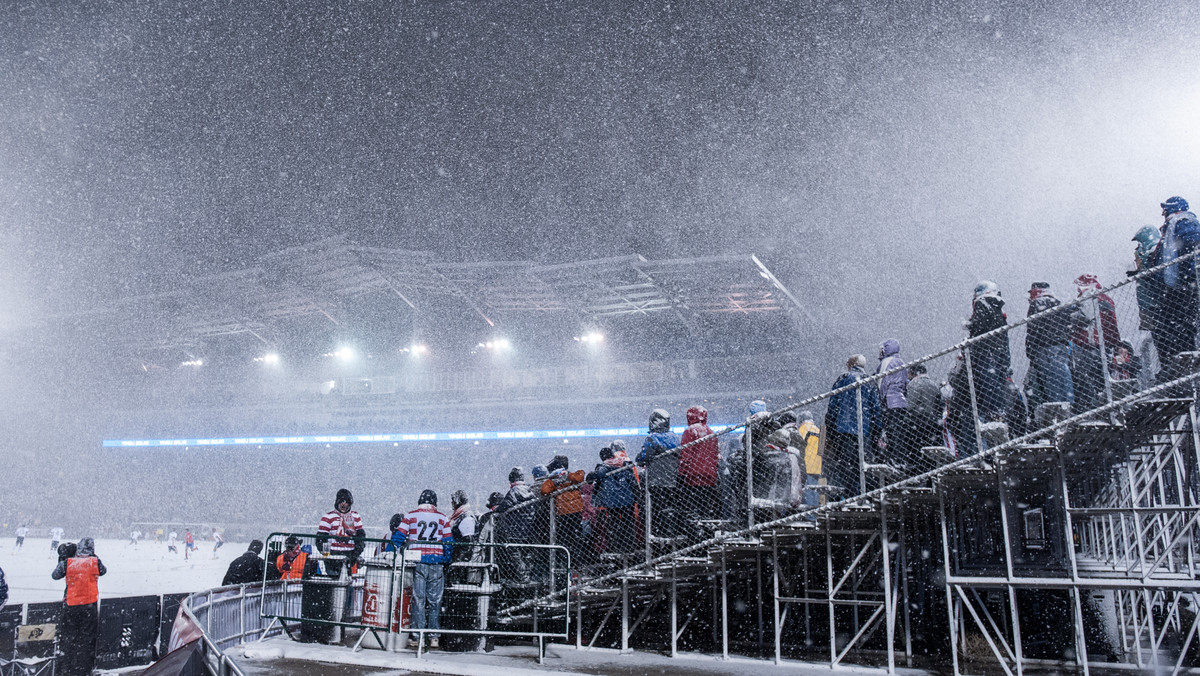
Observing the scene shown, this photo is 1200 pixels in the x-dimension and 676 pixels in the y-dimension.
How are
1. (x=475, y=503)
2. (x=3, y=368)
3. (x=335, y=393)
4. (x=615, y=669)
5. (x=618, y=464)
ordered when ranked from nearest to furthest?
(x=615, y=669), (x=618, y=464), (x=475, y=503), (x=335, y=393), (x=3, y=368)

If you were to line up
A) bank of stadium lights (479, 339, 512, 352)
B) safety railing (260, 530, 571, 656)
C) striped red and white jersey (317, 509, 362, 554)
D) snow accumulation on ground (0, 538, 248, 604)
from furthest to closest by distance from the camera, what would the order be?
bank of stadium lights (479, 339, 512, 352) → snow accumulation on ground (0, 538, 248, 604) → striped red and white jersey (317, 509, 362, 554) → safety railing (260, 530, 571, 656)

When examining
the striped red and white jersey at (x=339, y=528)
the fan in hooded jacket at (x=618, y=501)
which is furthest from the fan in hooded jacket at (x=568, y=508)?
the striped red and white jersey at (x=339, y=528)

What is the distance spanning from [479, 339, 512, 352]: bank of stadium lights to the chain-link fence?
93.0 feet

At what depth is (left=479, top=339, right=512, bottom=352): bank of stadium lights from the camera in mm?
37031

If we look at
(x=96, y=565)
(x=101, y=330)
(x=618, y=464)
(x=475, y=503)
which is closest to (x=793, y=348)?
(x=475, y=503)

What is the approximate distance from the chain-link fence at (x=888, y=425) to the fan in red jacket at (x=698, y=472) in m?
0.01

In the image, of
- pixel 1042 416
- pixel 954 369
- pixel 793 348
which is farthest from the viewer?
pixel 793 348

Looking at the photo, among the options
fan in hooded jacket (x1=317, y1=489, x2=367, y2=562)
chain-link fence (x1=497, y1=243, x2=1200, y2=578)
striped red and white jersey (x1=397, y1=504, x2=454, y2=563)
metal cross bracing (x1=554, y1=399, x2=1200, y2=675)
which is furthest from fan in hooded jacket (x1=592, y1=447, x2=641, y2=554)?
fan in hooded jacket (x1=317, y1=489, x2=367, y2=562)

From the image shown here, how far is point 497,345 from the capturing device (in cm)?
3722

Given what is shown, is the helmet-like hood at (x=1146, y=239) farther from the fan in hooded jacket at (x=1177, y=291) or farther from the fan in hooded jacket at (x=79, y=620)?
the fan in hooded jacket at (x=79, y=620)

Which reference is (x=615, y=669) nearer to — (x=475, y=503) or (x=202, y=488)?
(x=475, y=503)

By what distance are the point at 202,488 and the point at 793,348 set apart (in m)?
32.5

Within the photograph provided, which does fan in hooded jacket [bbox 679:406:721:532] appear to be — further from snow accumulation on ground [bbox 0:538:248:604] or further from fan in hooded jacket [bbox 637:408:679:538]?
snow accumulation on ground [bbox 0:538:248:604]

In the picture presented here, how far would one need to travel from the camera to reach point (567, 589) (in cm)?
745
